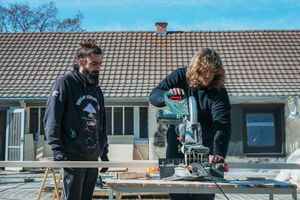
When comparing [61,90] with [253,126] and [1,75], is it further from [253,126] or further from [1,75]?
[1,75]

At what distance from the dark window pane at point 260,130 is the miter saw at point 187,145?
12334 mm

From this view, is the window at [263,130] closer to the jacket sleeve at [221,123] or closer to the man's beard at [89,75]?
the jacket sleeve at [221,123]

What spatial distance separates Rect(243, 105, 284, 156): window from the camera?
1560cm

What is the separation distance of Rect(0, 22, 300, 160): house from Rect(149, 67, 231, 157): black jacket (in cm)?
1165

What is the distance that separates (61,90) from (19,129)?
12.9 meters

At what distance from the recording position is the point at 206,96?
3.94 metres

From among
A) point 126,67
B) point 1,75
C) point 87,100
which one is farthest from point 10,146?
point 87,100

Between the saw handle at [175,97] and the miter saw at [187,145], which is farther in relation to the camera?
the saw handle at [175,97]

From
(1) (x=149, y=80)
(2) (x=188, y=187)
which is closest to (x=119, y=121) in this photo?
(1) (x=149, y=80)

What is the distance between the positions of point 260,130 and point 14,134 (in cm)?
824

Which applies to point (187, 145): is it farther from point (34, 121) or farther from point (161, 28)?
point (161, 28)

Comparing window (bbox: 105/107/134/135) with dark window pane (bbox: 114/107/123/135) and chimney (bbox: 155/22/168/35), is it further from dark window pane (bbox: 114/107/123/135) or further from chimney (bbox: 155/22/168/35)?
chimney (bbox: 155/22/168/35)

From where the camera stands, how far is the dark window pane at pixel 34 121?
16438 millimetres

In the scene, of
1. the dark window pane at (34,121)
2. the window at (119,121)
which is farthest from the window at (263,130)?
the dark window pane at (34,121)
